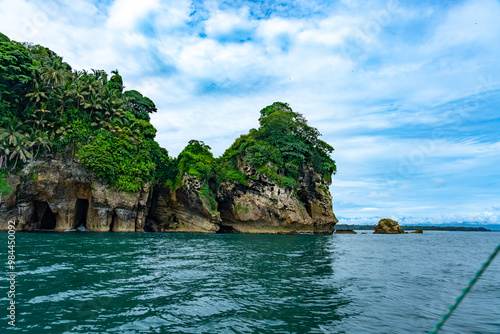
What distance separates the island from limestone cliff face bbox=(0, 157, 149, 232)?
0.11 metres

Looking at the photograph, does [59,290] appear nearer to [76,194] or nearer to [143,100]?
[76,194]

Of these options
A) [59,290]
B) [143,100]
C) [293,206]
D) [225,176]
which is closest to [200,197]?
[225,176]

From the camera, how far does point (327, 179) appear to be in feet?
158

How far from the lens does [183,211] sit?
41.9m

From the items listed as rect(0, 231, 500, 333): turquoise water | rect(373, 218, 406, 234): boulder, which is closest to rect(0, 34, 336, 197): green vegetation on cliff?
rect(0, 231, 500, 333): turquoise water

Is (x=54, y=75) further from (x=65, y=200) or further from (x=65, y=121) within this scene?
(x=65, y=200)

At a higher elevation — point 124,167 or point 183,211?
point 124,167

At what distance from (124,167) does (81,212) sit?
9188 mm

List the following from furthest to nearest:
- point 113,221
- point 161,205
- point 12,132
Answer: point 161,205, point 113,221, point 12,132

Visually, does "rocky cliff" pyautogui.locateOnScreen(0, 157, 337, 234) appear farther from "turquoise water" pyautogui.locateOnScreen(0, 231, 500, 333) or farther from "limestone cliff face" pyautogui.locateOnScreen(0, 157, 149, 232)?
"turquoise water" pyautogui.locateOnScreen(0, 231, 500, 333)

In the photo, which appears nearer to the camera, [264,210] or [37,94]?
[37,94]

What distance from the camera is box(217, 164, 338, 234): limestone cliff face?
41.6 m

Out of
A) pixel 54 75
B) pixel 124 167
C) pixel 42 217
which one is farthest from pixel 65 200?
pixel 54 75

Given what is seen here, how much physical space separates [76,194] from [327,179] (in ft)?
123
